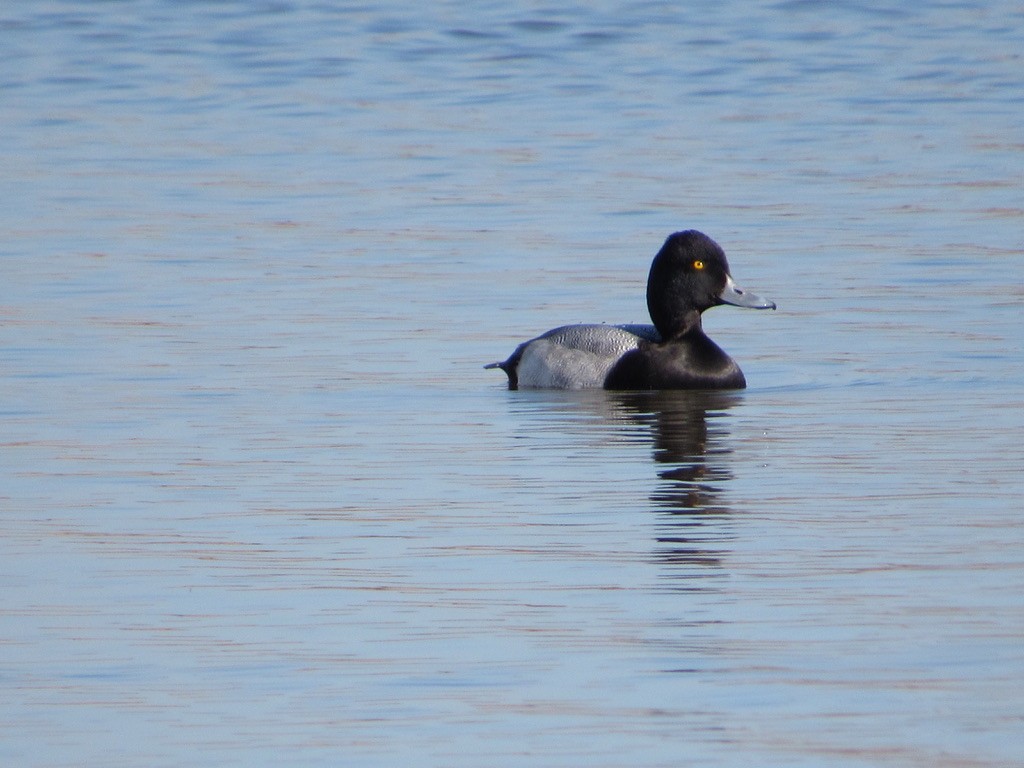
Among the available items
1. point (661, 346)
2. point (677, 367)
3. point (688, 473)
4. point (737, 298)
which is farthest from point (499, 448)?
point (737, 298)

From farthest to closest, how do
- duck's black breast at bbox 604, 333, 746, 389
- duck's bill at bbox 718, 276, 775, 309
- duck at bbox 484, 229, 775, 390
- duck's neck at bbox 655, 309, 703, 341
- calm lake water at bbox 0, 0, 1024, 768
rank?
duck's bill at bbox 718, 276, 775, 309 < duck's neck at bbox 655, 309, 703, 341 < duck at bbox 484, 229, 775, 390 < duck's black breast at bbox 604, 333, 746, 389 < calm lake water at bbox 0, 0, 1024, 768

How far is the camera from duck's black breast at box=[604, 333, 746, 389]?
10469 mm

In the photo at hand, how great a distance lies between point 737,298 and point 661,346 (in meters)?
0.66

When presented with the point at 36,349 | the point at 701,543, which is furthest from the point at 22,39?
the point at 701,543

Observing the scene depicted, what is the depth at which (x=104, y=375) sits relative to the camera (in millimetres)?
10461

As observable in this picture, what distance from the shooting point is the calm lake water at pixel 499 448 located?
508 cm

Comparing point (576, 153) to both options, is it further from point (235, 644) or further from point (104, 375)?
point (235, 644)

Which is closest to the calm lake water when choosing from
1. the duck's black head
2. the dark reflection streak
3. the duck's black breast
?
the dark reflection streak

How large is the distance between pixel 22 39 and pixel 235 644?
1062 inches

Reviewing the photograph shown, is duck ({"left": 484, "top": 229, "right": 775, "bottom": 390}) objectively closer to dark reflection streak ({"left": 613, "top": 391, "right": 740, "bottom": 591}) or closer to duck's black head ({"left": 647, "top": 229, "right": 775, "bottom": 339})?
duck's black head ({"left": 647, "top": 229, "right": 775, "bottom": 339})

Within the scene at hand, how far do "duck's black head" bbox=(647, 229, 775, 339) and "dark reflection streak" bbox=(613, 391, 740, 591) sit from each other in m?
0.62

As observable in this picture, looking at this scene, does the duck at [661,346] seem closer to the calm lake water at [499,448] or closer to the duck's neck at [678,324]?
the duck's neck at [678,324]

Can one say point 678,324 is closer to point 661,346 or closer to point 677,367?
point 661,346

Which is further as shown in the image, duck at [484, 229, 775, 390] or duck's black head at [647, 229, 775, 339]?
duck's black head at [647, 229, 775, 339]
